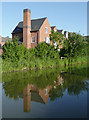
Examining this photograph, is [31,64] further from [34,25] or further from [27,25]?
[34,25]

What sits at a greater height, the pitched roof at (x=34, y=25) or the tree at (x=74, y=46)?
the pitched roof at (x=34, y=25)

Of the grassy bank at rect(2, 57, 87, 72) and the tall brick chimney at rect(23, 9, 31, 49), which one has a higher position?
the tall brick chimney at rect(23, 9, 31, 49)

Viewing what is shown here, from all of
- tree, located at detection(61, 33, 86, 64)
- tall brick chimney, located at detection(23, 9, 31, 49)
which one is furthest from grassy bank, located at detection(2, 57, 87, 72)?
tall brick chimney, located at detection(23, 9, 31, 49)

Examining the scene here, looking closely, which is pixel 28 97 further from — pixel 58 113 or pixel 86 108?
pixel 86 108

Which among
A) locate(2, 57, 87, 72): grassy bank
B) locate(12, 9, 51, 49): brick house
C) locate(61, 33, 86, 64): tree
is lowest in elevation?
locate(2, 57, 87, 72): grassy bank

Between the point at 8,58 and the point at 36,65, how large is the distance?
5755 millimetres

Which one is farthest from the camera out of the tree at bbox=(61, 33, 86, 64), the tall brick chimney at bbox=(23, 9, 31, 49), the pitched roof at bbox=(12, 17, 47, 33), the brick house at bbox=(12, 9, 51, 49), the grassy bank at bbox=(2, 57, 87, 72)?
the tree at bbox=(61, 33, 86, 64)

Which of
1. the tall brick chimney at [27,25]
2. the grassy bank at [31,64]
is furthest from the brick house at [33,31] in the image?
the grassy bank at [31,64]

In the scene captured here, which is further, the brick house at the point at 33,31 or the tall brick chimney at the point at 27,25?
the brick house at the point at 33,31

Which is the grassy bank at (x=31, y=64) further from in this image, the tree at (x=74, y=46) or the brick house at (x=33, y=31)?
the brick house at (x=33, y=31)

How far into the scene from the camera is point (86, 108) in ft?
23.6

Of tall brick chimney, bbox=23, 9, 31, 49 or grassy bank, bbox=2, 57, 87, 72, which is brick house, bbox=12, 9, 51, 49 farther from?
grassy bank, bbox=2, 57, 87, 72

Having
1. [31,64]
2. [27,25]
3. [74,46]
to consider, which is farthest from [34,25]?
[31,64]

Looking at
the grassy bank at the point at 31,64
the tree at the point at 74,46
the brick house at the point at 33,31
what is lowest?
the grassy bank at the point at 31,64
